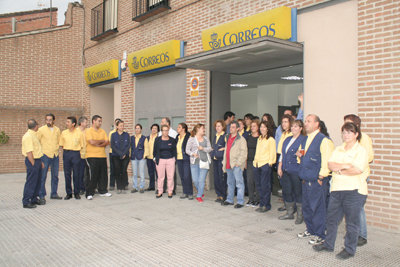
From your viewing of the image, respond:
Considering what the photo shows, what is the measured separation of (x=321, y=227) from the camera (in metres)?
5.07

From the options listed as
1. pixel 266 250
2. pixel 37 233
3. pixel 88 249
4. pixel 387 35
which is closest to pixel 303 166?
pixel 266 250

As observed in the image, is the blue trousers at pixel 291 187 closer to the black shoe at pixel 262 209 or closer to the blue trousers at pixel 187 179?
the black shoe at pixel 262 209

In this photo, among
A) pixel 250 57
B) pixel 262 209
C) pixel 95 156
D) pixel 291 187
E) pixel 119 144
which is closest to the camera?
pixel 291 187

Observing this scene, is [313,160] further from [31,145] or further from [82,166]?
[82,166]

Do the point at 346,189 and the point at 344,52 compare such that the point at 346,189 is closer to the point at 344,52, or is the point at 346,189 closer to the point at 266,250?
the point at 266,250

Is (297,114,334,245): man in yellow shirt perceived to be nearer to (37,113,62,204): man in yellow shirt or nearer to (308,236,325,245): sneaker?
(308,236,325,245): sneaker

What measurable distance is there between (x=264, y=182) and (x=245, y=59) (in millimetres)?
2700

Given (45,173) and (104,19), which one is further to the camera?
(104,19)

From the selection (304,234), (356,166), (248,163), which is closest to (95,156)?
(248,163)

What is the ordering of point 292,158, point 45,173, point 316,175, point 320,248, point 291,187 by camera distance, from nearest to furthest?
point 320,248 < point 316,175 < point 292,158 < point 291,187 < point 45,173

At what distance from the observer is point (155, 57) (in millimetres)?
10633

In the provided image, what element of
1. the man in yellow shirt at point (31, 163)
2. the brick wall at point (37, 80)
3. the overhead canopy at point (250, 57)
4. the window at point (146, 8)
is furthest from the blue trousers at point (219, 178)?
the brick wall at point (37, 80)

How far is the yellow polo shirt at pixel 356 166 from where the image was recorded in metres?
4.35

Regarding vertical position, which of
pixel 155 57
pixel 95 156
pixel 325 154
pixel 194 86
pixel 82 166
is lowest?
pixel 82 166
